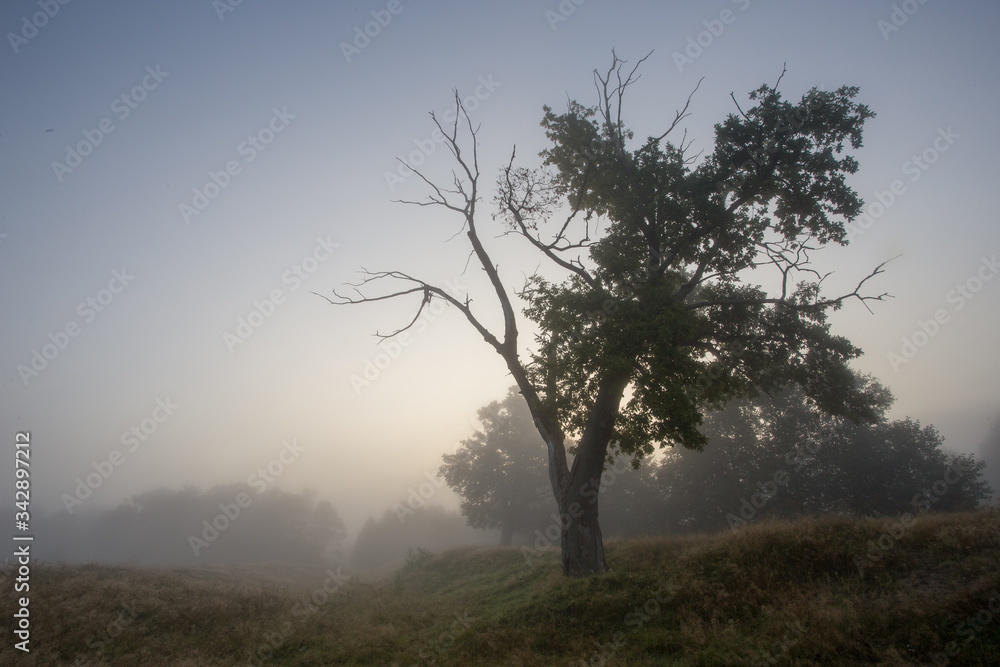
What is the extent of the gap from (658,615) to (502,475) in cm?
3667

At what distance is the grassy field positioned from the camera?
267 inches

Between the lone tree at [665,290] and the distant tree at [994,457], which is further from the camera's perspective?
the distant tree at [994,457]

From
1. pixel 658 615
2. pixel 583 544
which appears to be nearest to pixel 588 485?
pixel 583 544

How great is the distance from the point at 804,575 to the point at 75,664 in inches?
596

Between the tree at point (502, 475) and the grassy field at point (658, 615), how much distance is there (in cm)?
3166

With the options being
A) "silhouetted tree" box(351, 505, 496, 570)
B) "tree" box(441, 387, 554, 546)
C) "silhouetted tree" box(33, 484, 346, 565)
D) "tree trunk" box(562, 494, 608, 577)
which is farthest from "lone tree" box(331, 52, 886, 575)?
"silhouetted tree" box(33, 484, 346, 565)

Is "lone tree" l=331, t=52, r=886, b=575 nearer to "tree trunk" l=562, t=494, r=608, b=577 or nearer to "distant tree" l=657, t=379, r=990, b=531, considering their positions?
"tree trunk" l=562, t=494, r=608, b=577

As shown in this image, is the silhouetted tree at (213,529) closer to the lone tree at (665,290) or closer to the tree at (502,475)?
the tree at (502,475)

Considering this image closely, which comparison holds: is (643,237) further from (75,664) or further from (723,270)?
(75,664)

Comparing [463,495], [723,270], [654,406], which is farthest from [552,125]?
[463,495]

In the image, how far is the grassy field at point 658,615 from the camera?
6.79 m

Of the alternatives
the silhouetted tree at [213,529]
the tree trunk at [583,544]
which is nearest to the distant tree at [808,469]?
the tree trunk at [583,544]

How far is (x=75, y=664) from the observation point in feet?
28.4

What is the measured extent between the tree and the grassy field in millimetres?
31659
